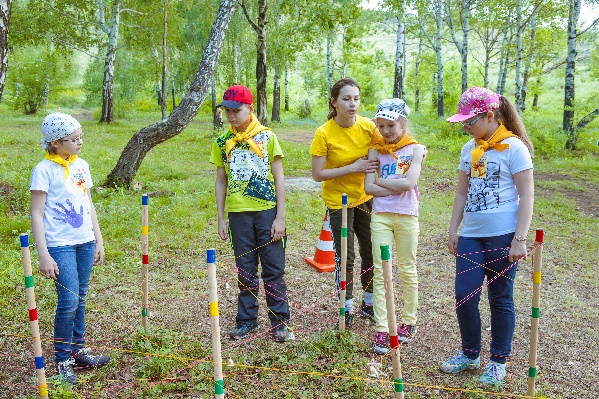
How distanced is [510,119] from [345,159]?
1.25 metres

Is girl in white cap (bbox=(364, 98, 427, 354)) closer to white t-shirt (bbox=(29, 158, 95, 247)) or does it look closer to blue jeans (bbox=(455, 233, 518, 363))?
blue jeans (bbox=(455, 233, 518, 363))

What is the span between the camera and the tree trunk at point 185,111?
8906 mm

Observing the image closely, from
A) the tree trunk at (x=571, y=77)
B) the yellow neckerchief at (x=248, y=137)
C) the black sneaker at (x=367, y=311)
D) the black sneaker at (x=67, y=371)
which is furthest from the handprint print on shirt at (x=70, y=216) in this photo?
the tree trunk at (x=571, y=77)

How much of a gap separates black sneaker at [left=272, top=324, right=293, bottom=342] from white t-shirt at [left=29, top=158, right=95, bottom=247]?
1.60 meters

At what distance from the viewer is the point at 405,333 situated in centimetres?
404

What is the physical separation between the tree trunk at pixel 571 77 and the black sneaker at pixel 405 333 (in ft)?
44.7

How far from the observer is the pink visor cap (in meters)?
3.37

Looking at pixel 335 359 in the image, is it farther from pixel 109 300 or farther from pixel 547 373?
pixel 109 300

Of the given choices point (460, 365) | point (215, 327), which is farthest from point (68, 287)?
point (460, 365)

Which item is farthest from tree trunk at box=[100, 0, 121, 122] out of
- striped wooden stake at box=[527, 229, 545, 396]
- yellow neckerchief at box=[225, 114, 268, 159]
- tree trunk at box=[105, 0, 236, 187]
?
striped wooden stake at box=[527, 229, 545, 396]

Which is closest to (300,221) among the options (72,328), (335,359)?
(335,359)

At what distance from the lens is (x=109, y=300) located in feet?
15.8

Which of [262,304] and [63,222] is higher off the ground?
[63,222]

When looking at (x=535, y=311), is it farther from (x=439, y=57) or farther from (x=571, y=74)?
(x=439, y=57)
